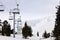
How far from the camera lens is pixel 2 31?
51.2 metres

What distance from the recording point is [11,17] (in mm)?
35656

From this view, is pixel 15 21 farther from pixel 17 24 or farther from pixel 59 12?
pixel 59 12

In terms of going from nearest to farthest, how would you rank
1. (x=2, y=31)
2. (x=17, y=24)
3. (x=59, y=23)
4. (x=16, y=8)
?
1. (x=59, y=23)
2. (x=16, y=8)
3. (x=17, y=24)
4. (x=2, y=31)

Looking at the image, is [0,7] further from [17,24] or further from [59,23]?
[17,24]

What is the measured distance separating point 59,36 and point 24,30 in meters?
20.5

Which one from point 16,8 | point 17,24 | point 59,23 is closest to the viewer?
point 59,23

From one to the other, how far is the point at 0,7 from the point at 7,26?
28328mm

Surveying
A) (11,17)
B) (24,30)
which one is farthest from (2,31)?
(11,17)

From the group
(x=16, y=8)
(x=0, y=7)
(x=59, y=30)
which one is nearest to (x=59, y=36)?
(x=59, y=30)

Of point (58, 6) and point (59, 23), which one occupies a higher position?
point (58, 6)

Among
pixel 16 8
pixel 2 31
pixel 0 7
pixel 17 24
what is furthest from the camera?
pixel 2 31

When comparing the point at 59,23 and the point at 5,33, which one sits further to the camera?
the point at 5,33

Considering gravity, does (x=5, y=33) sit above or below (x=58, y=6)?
below

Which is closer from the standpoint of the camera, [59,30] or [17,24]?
[59,30]
